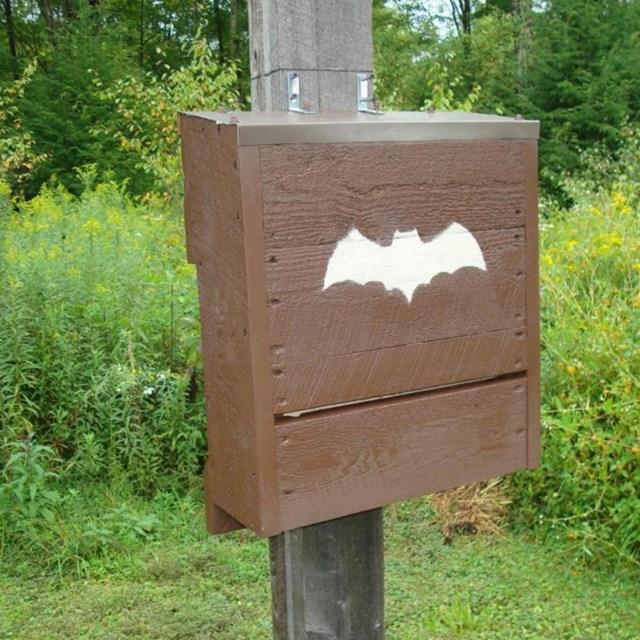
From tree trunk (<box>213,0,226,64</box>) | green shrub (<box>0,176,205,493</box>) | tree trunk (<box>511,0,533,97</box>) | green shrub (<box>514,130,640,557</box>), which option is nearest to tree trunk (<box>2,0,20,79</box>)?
tree trunk (<box>213,0,226,64</box>)

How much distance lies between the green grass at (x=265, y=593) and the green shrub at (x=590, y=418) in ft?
0.59

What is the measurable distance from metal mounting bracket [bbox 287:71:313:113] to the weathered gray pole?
1 centimetres

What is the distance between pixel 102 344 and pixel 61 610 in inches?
57.0

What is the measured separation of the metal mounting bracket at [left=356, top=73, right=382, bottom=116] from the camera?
189 cm

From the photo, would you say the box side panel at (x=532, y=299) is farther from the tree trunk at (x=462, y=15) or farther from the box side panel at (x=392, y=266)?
the tree trunk at (x=462, y=15)

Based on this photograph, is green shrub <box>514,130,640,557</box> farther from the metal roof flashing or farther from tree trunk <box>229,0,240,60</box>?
tree trunk <box>229,0,240,60</box>

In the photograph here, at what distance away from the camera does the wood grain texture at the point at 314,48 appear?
6.15 ft

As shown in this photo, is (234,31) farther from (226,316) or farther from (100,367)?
(226,316)

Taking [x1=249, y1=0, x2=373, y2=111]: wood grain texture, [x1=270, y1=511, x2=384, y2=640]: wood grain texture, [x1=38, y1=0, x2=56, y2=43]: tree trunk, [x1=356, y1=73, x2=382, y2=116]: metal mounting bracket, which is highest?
[x1=38, y1=0, x2=56, y2=43]: tree trunk

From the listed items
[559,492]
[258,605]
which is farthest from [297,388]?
[559,492]

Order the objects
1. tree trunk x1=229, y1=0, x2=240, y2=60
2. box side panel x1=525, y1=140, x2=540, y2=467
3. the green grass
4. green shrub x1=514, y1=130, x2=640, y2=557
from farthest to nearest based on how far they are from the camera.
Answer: tree trunk x1=229, y1=0, x2=240, y2=60, green shrub x1=514, y1=130, x2=640, y2=557, the green grass, box side panel x1=525, y1=140, x2=540, y2=467

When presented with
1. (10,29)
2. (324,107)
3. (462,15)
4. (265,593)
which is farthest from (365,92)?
(462,15)

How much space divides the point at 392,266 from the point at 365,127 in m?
0.25

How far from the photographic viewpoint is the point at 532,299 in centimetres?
181
